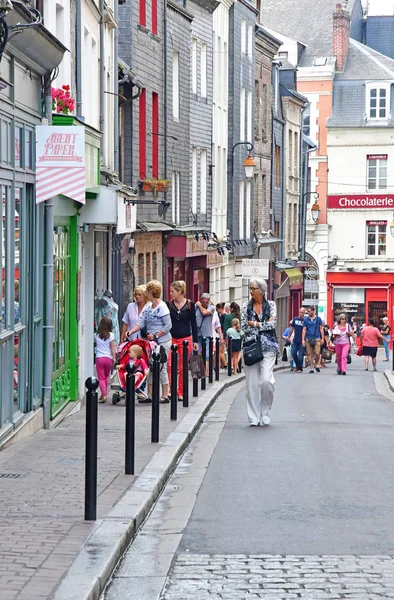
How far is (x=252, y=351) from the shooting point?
14.4 metres

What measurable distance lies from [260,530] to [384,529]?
817 millimetres

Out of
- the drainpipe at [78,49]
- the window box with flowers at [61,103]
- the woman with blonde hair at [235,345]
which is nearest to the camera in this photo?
the window box with flowers at [61,103]

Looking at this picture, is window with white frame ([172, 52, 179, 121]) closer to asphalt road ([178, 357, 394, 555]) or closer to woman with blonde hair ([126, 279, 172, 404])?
woman with blonde hair ([126, 279, 172, 404])

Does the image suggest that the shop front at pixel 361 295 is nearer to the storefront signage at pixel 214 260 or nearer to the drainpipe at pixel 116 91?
the storefront signage at pixel 214 260

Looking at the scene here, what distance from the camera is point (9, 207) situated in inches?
444

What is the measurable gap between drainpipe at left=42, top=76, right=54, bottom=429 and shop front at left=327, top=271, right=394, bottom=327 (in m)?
47.1

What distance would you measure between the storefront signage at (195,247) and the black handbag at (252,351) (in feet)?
52.8

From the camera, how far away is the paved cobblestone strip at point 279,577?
21.9 ft

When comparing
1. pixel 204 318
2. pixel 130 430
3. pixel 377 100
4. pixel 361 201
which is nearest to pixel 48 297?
pixel 130 430

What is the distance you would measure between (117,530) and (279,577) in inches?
48.0

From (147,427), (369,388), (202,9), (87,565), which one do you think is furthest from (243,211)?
(87,565)

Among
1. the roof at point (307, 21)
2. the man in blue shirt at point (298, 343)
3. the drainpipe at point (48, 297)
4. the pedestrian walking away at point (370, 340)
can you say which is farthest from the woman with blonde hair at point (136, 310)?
the roof at point (307, 21)

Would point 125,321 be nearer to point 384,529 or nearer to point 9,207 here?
point 9,207

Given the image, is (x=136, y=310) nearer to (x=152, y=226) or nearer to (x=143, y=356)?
(x=143, y=356)
